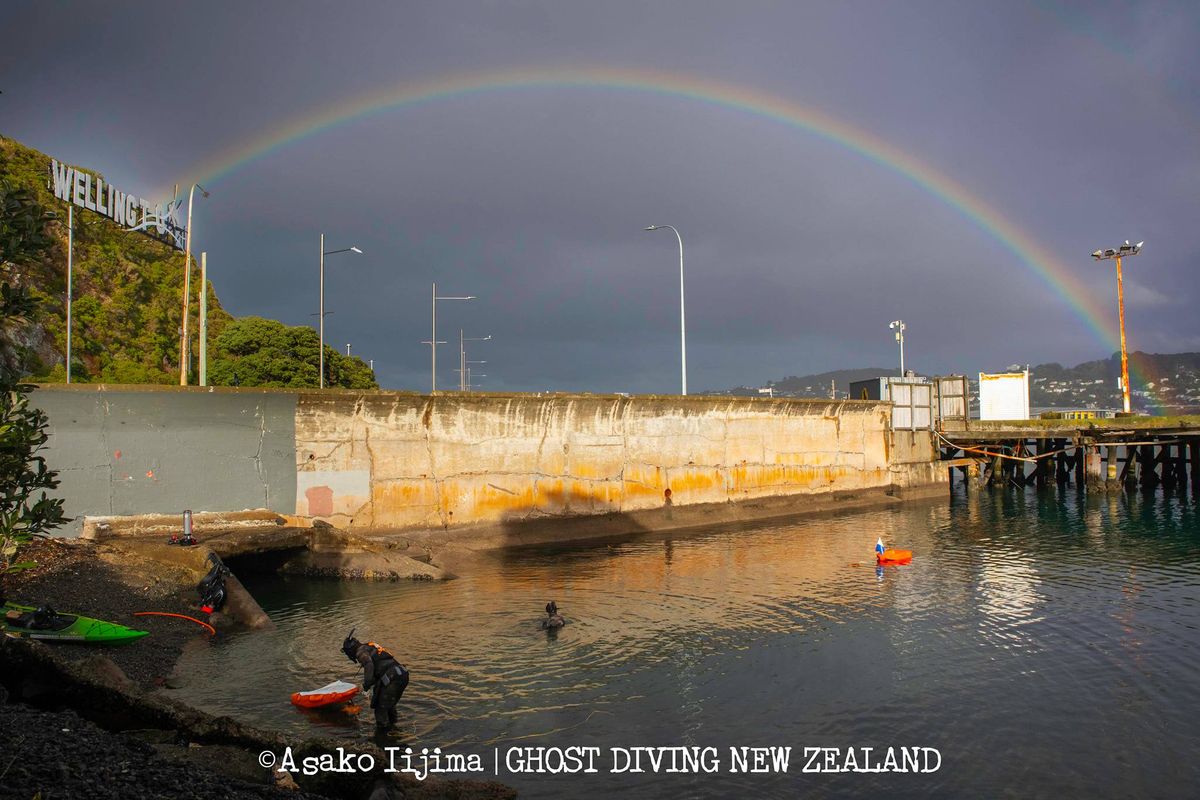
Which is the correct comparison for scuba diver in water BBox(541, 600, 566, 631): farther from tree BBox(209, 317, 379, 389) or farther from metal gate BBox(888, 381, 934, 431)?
tree BBox(209, 317, 379, 389)

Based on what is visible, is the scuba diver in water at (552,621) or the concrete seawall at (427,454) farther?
the concrete seawall at (427,454)

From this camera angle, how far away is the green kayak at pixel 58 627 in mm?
14633

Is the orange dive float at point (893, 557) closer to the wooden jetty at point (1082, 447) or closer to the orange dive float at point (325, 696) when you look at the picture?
the orange dive float at point (325, 696)

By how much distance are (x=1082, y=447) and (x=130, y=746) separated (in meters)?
59.6

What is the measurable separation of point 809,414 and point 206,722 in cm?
3853

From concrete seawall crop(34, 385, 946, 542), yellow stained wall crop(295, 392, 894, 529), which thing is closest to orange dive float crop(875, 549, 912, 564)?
concrete seawall crop(34, 385, 946, 542)

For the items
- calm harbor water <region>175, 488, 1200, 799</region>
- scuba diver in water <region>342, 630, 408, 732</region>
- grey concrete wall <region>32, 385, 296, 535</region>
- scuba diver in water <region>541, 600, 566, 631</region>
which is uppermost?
grey concrete wall <region>32, 385, 296, 535</region>

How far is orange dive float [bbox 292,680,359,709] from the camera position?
1341cm

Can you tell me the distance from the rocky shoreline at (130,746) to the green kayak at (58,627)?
27 centimetres

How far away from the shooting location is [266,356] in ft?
204

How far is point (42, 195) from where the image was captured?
2704 inches

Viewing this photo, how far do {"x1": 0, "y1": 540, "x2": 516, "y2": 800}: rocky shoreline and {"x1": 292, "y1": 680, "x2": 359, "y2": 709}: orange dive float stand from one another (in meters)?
2.77

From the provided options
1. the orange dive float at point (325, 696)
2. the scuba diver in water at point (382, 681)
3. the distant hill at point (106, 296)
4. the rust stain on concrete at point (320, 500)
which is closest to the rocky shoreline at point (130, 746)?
the scuba diver in water at point (382, 681)

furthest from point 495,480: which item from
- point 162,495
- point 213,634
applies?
point 213,634
